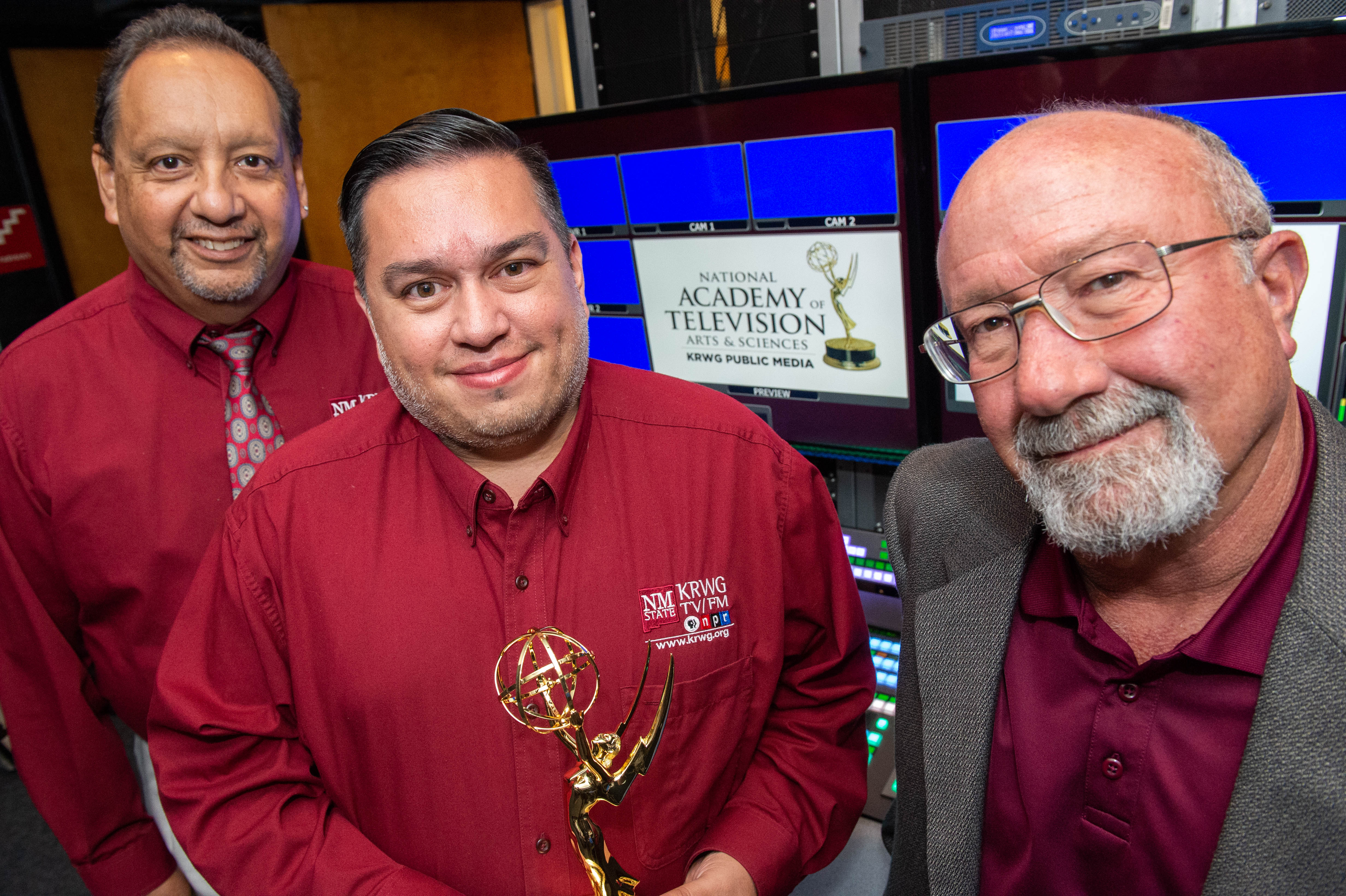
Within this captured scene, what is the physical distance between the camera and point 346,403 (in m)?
1.79

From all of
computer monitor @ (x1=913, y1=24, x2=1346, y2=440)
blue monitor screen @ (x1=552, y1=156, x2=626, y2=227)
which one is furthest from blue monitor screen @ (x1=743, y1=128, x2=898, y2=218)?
blue monitor screen @ (x1=552, y1=156, x2=626, y2=227)

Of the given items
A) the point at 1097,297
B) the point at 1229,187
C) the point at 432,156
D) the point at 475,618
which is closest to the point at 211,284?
the point at 432,156

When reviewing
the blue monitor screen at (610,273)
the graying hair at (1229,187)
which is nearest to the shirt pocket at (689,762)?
the graying hair at (1229,187)

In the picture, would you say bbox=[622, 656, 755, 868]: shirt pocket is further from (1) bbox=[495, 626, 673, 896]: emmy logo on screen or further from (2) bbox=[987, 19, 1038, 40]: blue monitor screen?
(2) bbox=[987, 19, 1038, 40]: blue monitor screen

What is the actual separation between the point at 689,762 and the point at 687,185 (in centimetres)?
128

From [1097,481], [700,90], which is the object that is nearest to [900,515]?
[1097,481]

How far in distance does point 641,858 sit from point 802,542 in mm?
514

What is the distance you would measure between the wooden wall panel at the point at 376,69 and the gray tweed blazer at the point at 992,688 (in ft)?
11.1

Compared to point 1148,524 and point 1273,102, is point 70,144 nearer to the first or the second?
point 1273,102

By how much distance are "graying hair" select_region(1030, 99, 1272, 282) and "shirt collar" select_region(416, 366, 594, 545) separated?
75cm

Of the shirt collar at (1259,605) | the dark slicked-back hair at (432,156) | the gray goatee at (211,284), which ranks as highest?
the dark slicked-back hair at (432,156)

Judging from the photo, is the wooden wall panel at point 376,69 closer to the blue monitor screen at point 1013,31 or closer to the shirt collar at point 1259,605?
the blue monitor screen at point 1013,31

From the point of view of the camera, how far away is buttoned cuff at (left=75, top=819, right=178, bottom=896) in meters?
1.66

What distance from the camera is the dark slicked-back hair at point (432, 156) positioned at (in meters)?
1.21
